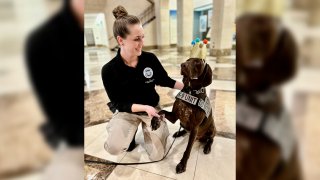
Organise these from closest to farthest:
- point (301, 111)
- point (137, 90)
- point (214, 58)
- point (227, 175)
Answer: point (301, 111) < point (227, 175) < point (137, 90) < point (214, 58)

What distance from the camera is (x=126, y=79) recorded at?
0.86 meters

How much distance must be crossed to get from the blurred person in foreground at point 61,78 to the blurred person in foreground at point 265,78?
0.20 m

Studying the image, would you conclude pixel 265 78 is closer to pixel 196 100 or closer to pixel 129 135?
pixel 196 100

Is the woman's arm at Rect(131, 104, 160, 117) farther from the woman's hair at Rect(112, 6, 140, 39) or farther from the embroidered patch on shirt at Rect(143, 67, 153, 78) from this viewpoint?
the woman's hair at Rect(112, 6, 140, 39)

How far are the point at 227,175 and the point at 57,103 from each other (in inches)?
30.1

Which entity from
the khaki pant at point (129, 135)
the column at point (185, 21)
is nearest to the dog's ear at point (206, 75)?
the column at point (185, 21)

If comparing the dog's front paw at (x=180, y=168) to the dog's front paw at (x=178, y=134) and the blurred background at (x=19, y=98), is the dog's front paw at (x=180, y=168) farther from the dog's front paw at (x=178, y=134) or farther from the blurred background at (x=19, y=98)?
the blurred background at (x=19, y=98)

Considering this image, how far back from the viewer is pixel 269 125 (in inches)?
8.4

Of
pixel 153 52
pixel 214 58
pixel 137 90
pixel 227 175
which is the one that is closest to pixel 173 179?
pixel 227 175

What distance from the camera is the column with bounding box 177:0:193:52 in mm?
601

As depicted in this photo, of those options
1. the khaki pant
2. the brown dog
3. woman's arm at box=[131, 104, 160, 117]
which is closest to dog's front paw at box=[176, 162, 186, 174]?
the brown dog

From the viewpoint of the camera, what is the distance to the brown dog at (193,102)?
2.36ft

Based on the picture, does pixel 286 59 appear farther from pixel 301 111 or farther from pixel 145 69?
pixel 145 69

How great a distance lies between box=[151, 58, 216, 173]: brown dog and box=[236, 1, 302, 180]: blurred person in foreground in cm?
49
